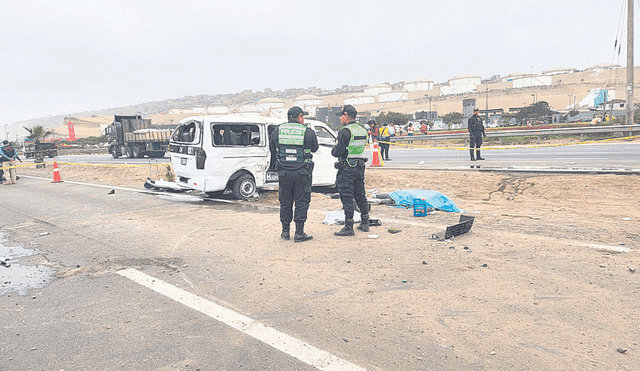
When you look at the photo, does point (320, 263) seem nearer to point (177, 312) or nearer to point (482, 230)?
point (177, 312)

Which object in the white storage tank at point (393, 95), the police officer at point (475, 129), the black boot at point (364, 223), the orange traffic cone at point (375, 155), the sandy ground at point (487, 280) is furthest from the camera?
the white storage tank at point (393, 95)

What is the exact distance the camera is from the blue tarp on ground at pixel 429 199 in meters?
7.98

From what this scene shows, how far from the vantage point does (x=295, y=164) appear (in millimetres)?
6047

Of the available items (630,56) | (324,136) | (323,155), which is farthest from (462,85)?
(323,155)

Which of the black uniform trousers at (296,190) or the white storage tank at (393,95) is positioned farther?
the white storage tank at (393,95)

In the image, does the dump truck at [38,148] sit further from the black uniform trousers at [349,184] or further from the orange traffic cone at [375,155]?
the black uniform trousers at [349,184]

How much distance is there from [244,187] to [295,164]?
4.02m

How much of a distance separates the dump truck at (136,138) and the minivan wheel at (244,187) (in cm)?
2070

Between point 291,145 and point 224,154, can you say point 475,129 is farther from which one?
point 291,145

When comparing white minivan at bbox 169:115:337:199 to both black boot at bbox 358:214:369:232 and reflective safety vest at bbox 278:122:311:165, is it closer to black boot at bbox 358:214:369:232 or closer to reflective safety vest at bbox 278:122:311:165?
reflective safety vest at bbox 278:122:311:165

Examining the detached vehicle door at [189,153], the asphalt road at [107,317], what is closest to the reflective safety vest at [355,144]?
the asphalt road at [107,317]

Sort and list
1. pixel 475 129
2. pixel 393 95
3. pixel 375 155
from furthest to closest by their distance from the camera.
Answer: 1. pixel 393 95
2. pixel 375 155
3. pixel 475 129

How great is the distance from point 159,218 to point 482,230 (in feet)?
18.2

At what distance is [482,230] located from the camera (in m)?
6.40
